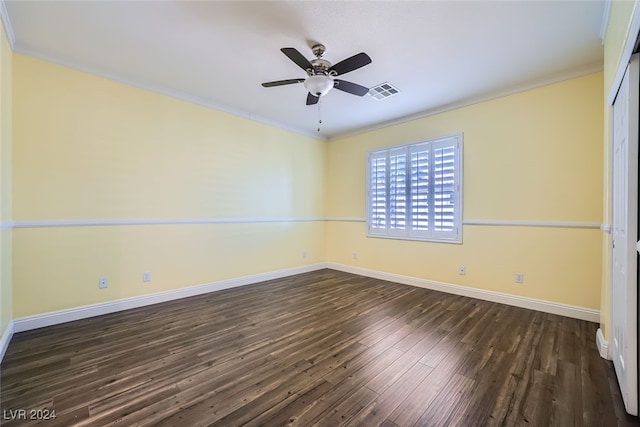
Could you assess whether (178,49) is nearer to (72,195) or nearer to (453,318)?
(72,195)

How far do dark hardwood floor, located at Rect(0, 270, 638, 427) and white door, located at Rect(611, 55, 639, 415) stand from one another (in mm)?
204

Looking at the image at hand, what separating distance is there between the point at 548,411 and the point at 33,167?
15.1 feet

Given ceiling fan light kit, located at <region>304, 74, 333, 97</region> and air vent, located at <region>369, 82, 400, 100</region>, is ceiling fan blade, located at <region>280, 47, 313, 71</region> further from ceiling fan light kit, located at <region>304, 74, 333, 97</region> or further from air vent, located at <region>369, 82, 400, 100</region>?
air vent, located at <region>369, 82, 400, 100</region>

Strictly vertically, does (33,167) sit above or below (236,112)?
below

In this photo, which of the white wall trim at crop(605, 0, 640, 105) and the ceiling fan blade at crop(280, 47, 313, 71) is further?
the ceiling fan blade at crop(280, 47, 313, 71)

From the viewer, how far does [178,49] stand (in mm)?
2574

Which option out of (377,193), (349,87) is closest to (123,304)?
(349,87)

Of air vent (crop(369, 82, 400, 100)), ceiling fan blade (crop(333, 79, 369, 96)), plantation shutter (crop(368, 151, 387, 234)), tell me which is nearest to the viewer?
ceiling fan blade (crop(333, 79, 369, 96))

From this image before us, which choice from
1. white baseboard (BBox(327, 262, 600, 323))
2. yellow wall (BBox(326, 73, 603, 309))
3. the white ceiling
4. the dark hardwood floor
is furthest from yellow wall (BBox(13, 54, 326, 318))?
yellow wall (BBox(326, 73, 603, 309))

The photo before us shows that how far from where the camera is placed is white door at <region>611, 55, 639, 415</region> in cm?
155

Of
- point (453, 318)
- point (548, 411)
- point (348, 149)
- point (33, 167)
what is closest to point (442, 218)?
point (453, 318)

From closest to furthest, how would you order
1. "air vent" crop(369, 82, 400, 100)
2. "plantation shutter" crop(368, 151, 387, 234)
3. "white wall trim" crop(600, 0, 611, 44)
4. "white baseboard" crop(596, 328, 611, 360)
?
"white wall trim" crop(600, 0, 611, 44) < "white baseboard" crop(596, 328, 611, 360) < "air vent" crop(369, 82, 400, 100) < "plantation shutter" crop(368, 151, 387, 234)

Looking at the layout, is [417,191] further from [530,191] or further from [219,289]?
[219,289]

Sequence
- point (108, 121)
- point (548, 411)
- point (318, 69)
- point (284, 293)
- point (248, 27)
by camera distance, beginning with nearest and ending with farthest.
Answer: point (548, 411) < point (248, 27) < point (318, 69) < point (108, 121) < point (284, 293)
